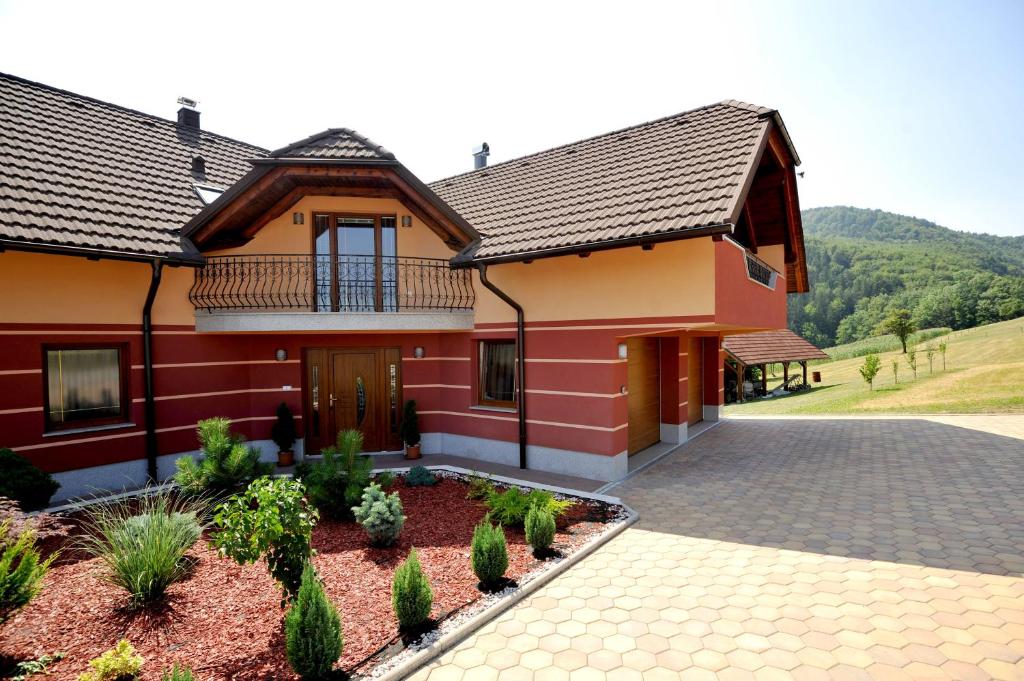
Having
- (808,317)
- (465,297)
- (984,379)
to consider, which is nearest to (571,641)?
(465,297)

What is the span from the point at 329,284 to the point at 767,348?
85.5 ft

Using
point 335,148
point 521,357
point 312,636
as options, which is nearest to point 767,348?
point 521,357

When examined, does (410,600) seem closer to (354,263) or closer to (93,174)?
(354,263)

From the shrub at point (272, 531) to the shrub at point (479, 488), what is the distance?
3450 millimetres

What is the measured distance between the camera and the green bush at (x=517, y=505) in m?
6.68

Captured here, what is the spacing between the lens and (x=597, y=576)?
5.62 metres

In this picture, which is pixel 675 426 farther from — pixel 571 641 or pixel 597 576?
pixel 571 641

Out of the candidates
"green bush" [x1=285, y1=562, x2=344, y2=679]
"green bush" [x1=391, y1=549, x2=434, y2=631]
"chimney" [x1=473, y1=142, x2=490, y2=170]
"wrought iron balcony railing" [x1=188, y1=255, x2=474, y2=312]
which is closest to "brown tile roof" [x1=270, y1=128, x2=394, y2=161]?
"wrought iron balcony railing" [x1=188, y1=255, x2=474, y2=312]

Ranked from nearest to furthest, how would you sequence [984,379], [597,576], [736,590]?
[736,590] < [597,576] < [984,379]

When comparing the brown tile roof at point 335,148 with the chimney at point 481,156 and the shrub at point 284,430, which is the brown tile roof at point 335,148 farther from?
the chimney at point 481,156

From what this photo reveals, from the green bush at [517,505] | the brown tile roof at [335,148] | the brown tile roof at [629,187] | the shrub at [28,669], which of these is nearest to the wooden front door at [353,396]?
the brown tile roof at [629,187]

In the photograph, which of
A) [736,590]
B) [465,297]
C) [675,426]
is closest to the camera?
[736,590]

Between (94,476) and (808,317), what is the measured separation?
102 meters

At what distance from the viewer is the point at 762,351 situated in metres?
28.1
